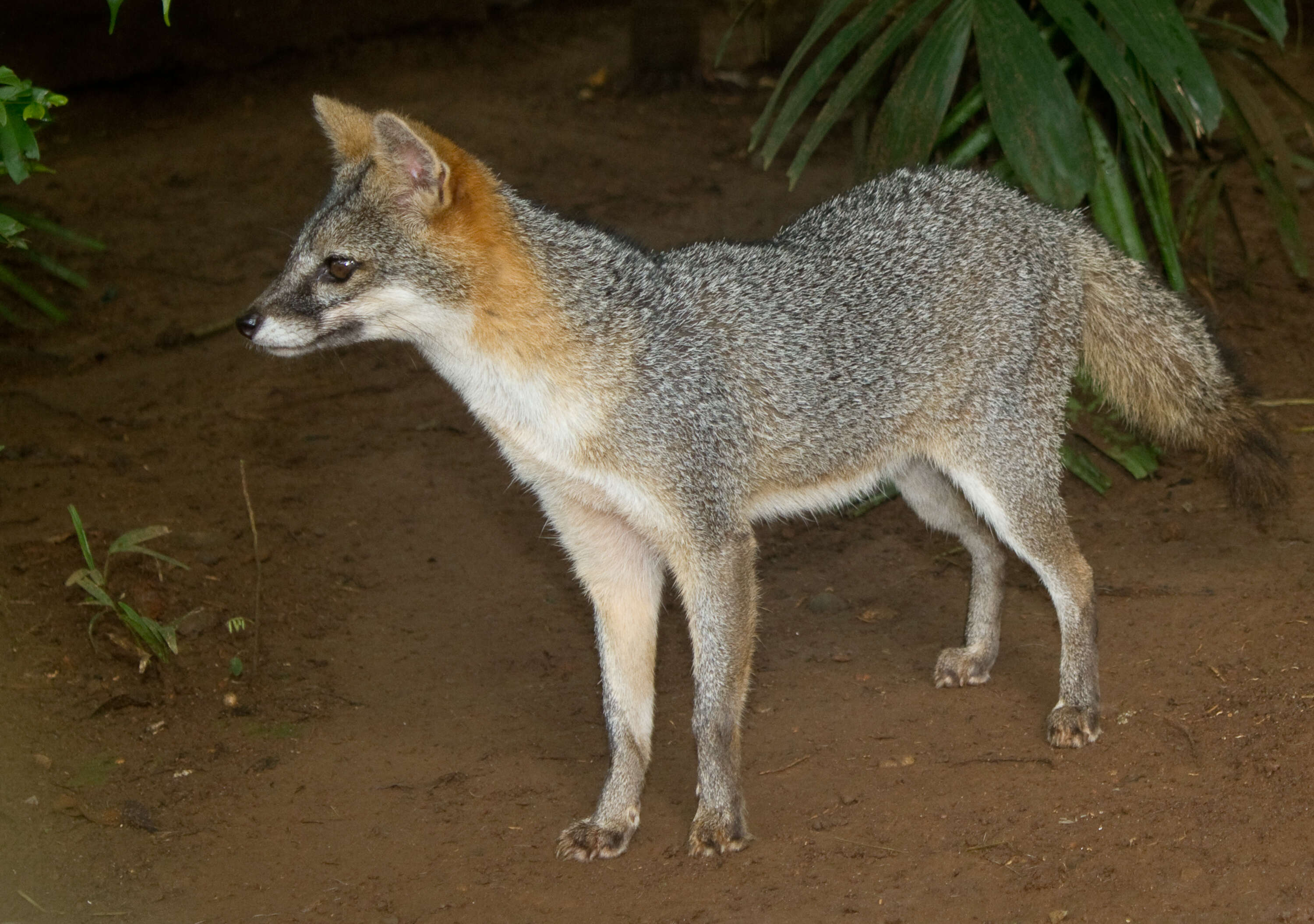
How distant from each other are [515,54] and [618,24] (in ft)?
4.60

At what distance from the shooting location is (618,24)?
13453 mm

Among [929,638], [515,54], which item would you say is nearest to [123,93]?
[515,54]

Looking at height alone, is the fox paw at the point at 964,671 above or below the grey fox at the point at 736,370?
below

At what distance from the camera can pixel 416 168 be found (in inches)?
163

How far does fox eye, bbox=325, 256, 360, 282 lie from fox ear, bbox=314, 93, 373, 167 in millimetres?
469

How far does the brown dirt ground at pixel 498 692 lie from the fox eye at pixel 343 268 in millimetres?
1847

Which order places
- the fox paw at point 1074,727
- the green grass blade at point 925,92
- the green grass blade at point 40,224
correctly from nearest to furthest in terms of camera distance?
the fox paw at point 1074,727 → the green grass blade at point 925,92 → the green grass blade at point 40,224

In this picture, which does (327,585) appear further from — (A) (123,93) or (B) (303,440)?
(A) (123,93)

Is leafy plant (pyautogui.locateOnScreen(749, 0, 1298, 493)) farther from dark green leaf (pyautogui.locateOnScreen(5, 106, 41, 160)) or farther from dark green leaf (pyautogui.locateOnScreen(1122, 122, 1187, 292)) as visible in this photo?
dark green leaf (pyautogui.locateOnScreen(5, 106, 41, 160))

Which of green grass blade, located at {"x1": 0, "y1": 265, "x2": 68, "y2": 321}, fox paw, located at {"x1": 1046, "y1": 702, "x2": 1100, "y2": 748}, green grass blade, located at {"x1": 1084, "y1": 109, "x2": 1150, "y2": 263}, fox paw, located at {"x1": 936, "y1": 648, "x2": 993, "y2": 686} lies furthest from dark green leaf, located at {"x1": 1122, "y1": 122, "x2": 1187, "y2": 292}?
green grass blade, located at {"x1": 0, "y1": 265, "x2": 68, "y2": 321}

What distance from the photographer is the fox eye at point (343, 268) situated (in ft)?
13.6

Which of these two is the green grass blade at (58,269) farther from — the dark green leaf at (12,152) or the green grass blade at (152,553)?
the dark green leaf at (12,152)

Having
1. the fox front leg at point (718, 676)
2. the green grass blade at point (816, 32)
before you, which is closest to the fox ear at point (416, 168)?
the fox front leg at point (718, 676)

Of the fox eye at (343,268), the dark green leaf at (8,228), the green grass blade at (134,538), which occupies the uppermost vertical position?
the dark green leaf at (8,228)
